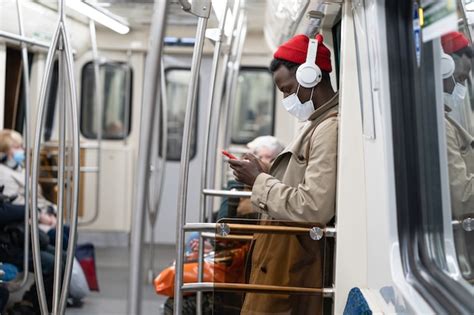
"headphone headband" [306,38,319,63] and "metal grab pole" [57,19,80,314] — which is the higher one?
"headphone headband" [306,38,319,63]

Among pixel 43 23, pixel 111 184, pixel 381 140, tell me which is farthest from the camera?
pixel 111 184

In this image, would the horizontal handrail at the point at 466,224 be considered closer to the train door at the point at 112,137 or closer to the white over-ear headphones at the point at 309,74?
the white over-ear headphones at the point at 309,74

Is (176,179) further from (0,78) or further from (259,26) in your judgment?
(0,78)

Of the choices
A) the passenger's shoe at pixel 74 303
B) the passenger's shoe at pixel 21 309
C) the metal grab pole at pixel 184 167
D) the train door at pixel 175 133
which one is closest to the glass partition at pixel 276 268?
the metal grab pole at pixel 184 167

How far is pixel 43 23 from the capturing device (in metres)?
5.73

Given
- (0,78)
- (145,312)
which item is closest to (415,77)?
(0,78)

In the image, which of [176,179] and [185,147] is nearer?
[185,147]

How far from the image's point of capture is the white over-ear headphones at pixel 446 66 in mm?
2500

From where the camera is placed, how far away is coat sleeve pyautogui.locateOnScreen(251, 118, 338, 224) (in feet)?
10.5

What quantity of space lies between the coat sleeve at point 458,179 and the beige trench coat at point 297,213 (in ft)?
2.43

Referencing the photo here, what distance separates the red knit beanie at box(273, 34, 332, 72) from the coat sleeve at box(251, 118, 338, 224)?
349 mm

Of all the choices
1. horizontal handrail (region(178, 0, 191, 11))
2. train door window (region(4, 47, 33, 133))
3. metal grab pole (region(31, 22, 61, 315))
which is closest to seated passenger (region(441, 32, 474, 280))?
horizontal handrail (region(178, 0, 191, 11))

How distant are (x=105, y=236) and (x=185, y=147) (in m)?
6.92

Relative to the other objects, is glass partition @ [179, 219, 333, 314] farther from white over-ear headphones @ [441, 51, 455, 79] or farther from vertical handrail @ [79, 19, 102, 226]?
vertical handrail @ [79, 19, 102, 226]
